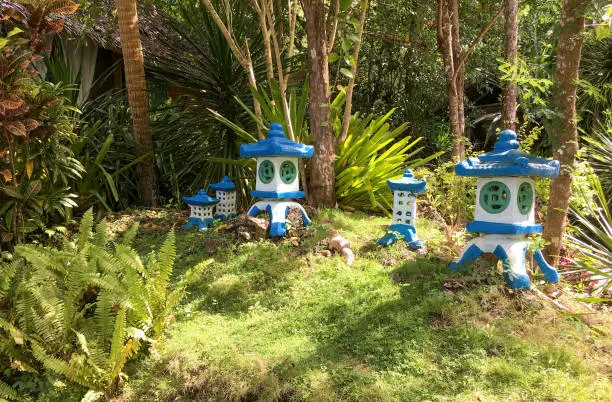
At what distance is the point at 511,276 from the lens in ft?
11.4

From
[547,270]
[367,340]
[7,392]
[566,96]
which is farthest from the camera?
[566,96]

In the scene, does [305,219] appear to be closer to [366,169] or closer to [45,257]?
[366,169]

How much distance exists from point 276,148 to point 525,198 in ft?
6.85

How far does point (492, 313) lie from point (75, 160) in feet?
13.1

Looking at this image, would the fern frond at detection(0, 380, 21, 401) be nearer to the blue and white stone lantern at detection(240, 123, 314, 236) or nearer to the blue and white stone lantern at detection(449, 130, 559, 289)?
the blue and white stone lantern at detection(240, 123, 314, 236)

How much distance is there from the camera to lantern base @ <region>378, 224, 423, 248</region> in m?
4.38

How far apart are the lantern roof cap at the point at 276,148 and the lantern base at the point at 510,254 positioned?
1771mm

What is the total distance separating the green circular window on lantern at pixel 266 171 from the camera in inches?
186

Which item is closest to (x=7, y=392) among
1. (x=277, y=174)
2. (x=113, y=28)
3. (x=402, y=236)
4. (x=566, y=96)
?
(x=277, y=174)

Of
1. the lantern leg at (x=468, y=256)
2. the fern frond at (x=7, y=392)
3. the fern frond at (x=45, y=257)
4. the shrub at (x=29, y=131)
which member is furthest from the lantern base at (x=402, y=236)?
the shrub at (x=29, y=131)

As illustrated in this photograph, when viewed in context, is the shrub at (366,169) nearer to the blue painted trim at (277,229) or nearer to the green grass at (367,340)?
the blue painted trim at (277,229)

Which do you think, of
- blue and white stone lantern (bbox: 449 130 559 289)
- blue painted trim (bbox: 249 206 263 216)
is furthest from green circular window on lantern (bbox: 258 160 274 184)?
blue and white stone lantern (bbox: 449 130 559 289)

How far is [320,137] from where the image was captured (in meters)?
5.28

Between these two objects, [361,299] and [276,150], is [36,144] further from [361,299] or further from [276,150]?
[361,299]
